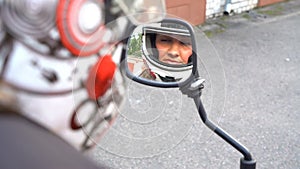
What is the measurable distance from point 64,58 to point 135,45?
293mm

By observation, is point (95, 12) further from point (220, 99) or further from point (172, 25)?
point (220, 99)

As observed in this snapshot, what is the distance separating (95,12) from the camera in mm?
1010

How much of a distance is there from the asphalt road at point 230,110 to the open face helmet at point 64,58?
194 mm

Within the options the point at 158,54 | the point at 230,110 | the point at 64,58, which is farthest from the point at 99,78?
the point at 230,110

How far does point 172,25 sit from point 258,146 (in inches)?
98.5

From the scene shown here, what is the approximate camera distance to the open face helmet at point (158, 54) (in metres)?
1.21

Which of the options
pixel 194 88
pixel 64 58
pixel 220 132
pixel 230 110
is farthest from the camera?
pixel 230 110

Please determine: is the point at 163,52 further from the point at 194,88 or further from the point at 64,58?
the point at 64,58

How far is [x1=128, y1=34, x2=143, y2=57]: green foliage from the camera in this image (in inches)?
46.5

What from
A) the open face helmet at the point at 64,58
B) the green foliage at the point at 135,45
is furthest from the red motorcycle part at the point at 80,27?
the green foliage at the point at 135,45

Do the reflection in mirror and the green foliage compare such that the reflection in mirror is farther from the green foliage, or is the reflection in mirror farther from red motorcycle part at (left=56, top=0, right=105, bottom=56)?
red motorcycle part at (left=56, top=0, right=105, bottom=56)

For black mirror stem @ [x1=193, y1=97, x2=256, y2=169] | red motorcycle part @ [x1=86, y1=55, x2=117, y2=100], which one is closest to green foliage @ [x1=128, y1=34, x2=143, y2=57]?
red motorcycle part @ [x1=86, y1=55, x2=117, y2=100]

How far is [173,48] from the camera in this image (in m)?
1.24

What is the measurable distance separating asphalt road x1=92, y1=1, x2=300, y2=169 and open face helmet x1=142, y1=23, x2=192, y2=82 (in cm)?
5
